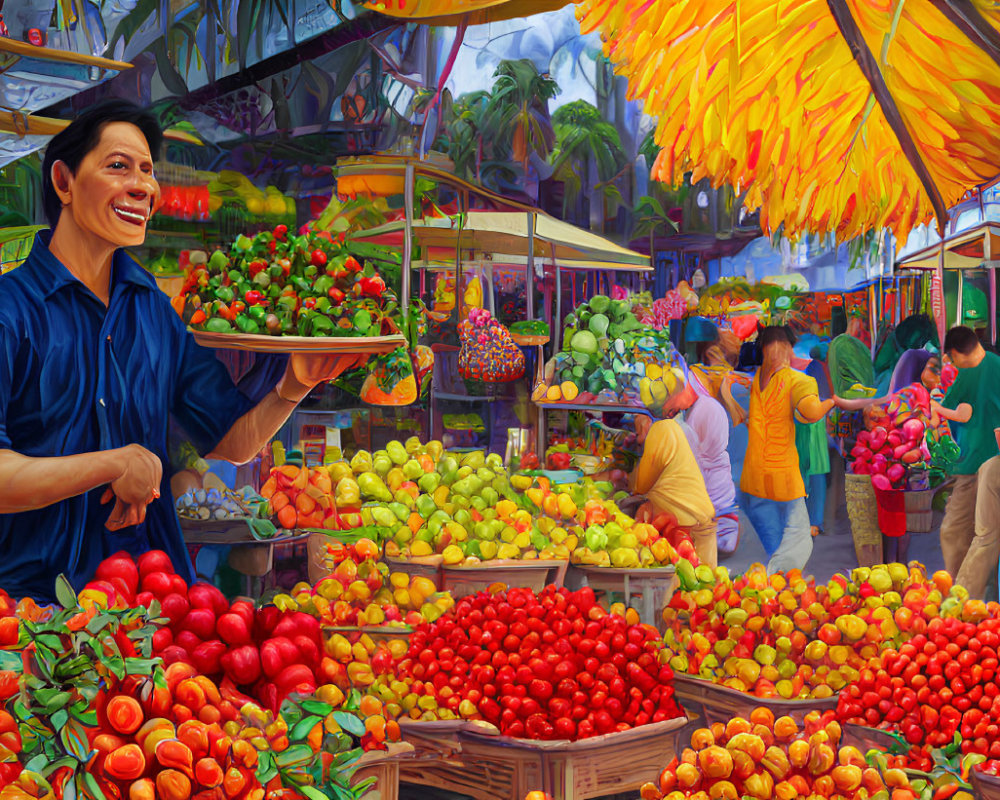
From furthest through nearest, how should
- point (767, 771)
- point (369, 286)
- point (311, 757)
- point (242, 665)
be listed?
point (369, 286)
point (767, 771)
point (242, 665)
point (311, 757)

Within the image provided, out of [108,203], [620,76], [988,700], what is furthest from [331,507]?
[988,700]

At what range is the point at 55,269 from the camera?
246cm

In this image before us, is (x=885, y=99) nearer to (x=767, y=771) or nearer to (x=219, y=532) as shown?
(x=767, y=771)

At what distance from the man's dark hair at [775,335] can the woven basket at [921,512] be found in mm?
Answer: 735

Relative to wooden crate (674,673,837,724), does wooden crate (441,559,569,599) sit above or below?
above

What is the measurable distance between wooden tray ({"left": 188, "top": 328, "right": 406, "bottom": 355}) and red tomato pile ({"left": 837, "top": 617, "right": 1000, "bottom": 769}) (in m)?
1.90

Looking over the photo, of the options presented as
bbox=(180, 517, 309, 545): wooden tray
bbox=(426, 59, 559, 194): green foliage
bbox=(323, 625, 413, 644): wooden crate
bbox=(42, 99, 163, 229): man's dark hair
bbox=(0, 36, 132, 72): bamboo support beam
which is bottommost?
bbox=(323, 625, 413, 644): wooden crate

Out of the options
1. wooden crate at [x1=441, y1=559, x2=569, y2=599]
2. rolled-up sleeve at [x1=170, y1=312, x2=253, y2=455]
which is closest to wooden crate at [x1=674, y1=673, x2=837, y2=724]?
wooden crate at [x1=441, y1=559, x2=569, y2=599]

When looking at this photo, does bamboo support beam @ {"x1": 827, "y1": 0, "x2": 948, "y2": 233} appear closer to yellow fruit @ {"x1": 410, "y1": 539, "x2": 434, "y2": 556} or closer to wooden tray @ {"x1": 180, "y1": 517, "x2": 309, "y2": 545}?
yellow fruit @ {"x1": 410, "y1": 539, "x2": 434, "y2": 556}

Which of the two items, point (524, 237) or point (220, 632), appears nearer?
point (220, 632)

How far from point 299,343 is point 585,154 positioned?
114 cm

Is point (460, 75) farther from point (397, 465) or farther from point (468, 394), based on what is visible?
point (397, 465)

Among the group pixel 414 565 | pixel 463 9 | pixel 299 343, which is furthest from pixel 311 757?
pixel 463 9

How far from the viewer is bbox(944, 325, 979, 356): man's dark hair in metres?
2.98
